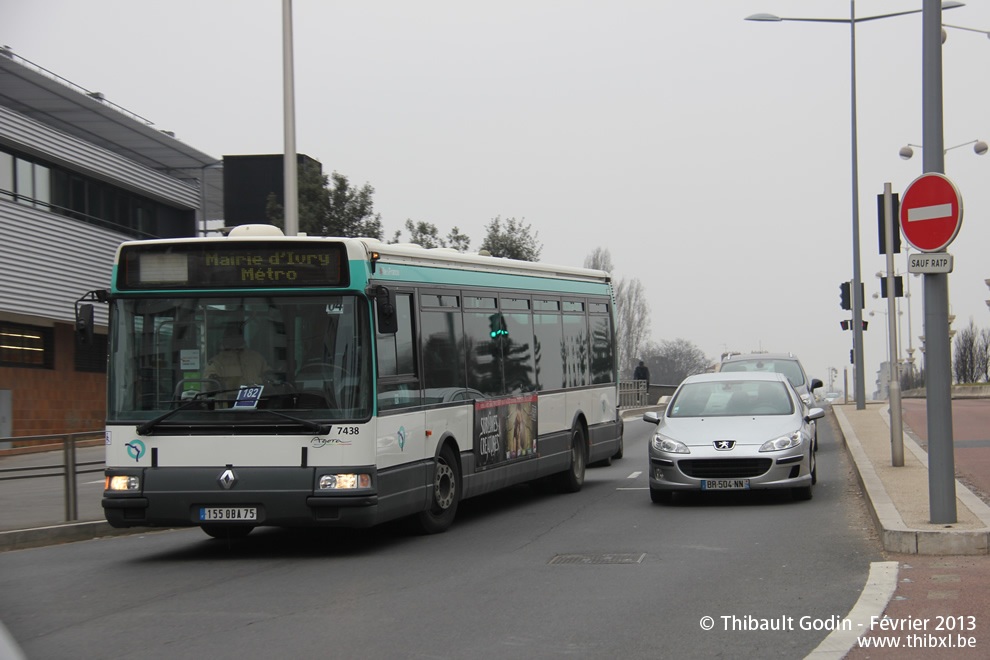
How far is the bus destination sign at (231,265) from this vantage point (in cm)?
1023

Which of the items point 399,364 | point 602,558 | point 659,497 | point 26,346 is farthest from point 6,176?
point 602,558

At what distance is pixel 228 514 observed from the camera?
10.0 m

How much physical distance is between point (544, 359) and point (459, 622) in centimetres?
793

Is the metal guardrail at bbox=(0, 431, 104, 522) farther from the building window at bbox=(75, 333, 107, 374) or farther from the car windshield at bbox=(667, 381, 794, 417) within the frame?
the building window at bbox=(75, 333, 107, 374)

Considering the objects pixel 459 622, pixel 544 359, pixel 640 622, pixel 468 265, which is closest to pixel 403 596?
pixel 459 622

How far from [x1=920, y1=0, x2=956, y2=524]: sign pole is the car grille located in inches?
133

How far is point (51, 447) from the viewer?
1257 cm

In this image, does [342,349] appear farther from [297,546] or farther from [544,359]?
[544,359]

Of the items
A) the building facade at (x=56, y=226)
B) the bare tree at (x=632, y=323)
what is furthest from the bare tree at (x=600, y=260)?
the building facade at (x=56, y=226)

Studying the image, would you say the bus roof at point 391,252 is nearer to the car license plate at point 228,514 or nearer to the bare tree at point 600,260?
the car license plate at point 228,514

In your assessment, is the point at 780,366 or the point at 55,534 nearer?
the point at 55,534

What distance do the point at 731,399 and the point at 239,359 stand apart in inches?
261

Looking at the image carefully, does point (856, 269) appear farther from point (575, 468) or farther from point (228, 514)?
point (228, 514)

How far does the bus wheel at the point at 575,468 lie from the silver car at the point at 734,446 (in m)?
1.86
